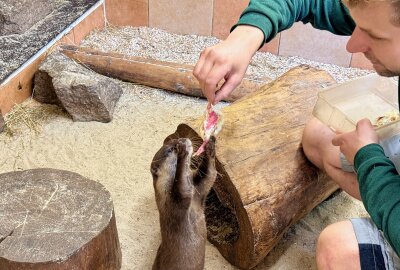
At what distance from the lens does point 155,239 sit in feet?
7.61

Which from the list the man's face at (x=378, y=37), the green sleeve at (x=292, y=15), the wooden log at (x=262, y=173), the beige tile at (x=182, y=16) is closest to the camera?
the man's face at (x=378, y=37)

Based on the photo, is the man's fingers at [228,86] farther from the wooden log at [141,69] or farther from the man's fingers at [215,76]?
the wooden log at [141,69]

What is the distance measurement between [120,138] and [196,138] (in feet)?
3.15

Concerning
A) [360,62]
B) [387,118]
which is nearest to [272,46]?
[360,62]

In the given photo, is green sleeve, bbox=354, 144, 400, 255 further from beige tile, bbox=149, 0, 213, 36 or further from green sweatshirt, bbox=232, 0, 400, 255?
beige tile, bbox=149, 0, 213, 36

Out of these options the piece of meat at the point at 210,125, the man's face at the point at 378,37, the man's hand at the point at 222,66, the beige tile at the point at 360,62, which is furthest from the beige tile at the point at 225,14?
the man's face at the point at 378,37

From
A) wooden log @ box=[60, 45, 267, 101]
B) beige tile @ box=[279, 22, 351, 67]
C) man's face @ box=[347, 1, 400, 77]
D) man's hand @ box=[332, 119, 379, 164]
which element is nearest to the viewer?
man's face @ box=[347, 1, 400, 77]

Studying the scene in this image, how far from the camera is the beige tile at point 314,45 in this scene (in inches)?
145

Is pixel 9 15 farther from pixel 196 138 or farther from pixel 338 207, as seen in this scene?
pixel 338 207

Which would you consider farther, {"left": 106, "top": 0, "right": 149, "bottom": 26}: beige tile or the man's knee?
{"left": 106, "top": 0, "right": 149, "bottom": 26}: beige tile

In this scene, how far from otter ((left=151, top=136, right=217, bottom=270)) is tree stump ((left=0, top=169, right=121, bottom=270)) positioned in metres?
0.21

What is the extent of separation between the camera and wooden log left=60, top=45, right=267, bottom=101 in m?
3.24

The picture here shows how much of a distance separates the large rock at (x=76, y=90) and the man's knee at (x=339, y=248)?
1637 millimetres

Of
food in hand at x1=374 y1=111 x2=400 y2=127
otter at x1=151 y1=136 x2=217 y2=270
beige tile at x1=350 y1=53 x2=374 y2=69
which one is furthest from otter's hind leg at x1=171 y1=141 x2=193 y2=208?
beige tile at x1=350 y1=53 x2=374 y2=69
